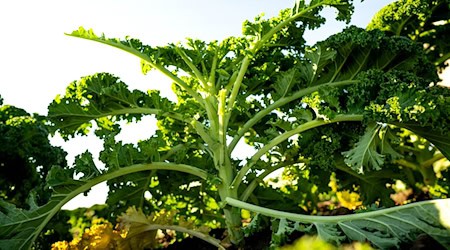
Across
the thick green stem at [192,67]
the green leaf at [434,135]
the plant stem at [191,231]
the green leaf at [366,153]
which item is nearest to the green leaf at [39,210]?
the plant stem at [191,231]

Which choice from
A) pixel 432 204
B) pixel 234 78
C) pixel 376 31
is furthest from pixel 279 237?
pixel 376 31

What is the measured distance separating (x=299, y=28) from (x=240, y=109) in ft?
2.93

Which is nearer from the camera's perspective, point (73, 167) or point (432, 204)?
point (432, 204)

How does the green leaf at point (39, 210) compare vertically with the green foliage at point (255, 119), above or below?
below

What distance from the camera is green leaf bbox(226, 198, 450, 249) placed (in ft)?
8.70

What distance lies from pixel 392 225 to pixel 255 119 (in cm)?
162

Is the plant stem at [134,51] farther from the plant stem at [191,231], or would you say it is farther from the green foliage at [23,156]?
the green foliage at [23,156]

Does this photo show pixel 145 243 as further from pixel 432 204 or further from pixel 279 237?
pixel 432 204

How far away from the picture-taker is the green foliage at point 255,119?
11.6 ft

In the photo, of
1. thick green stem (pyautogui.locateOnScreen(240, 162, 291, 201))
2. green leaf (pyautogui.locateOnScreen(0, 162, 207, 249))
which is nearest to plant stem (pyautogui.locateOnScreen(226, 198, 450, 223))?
thick green stem (pyautogui.locateOnScreen(240, 162, 291, 201))

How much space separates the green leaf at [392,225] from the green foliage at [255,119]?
103 mm

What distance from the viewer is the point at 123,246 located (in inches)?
151

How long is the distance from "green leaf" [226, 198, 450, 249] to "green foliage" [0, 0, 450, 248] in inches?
4.1

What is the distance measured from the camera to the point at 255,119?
163 inches
